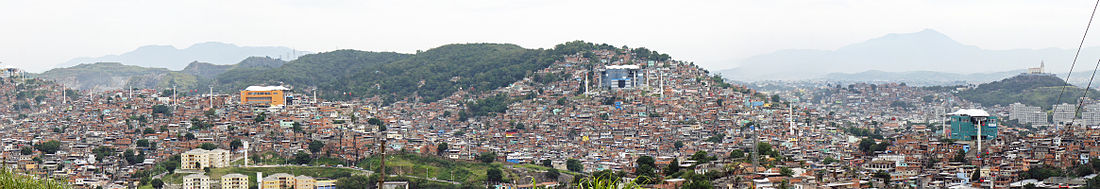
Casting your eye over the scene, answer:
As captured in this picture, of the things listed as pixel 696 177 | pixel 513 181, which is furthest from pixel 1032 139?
pixel 513 181

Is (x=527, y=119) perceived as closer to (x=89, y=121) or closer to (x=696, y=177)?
(x=89, y=121)

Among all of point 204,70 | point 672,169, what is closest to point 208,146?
point 672,169

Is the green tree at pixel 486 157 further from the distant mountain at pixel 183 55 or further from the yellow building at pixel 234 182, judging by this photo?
the distant mountain at pixel 183 55

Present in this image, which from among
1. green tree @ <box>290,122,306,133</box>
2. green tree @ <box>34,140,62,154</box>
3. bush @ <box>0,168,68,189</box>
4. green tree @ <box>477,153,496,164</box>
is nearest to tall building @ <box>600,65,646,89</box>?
green tree @ <box>477,153,496,164</box>

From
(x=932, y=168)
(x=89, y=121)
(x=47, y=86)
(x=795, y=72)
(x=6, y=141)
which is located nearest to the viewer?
(x=932, y=168)

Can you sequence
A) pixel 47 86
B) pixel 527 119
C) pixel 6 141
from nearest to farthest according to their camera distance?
pixel 6 141, pixel 527 119, pixel 47 86
